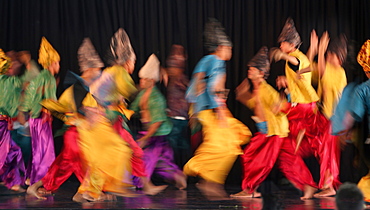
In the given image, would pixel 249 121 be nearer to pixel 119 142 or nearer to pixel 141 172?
pixel 141 172

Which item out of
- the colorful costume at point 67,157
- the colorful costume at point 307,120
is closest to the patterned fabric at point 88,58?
the colorful costume at point 67,157

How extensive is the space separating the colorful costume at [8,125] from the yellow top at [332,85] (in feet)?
10.6

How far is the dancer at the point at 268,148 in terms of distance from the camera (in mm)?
5629

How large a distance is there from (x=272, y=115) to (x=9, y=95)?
109 inches

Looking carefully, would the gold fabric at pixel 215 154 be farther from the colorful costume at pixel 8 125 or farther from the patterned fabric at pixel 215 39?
the colorful costume at pixel 8 125

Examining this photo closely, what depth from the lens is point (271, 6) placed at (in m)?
7.75

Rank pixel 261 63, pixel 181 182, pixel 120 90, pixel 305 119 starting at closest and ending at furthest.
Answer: pixel 120 90
pixel 261 63
pixel 305 119
pixel 181 182

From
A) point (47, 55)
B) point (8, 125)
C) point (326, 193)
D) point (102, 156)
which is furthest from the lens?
point (8, 125)

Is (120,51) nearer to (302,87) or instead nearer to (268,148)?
(268,148)

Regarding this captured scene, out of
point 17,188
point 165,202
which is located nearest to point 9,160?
point 17,188

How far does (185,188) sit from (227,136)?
67.4 inches

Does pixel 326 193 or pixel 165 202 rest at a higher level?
pixel 165 202

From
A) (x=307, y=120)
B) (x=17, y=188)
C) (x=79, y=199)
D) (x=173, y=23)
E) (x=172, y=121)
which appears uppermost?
(x=173, y=23)

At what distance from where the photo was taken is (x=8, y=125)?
20.9 feet
